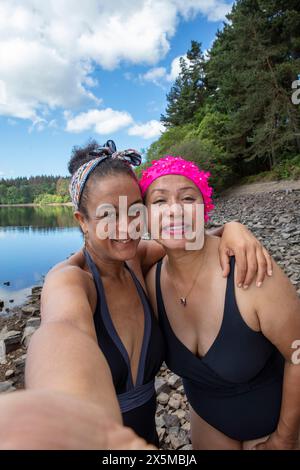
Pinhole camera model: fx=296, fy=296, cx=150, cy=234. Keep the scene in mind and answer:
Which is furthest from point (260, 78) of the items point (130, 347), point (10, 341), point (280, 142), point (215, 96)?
point (130, 347)

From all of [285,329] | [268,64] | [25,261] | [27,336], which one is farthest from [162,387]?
Result: [268,64]

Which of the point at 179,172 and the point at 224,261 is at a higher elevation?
the point at 179,172

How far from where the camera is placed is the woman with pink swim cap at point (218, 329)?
151 centimetres

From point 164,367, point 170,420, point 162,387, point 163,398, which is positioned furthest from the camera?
point 164,367

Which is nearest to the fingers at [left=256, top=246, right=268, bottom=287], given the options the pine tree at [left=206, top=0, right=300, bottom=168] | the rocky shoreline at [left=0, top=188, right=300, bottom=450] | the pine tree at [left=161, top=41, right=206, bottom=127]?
the rocky shoreline at [left=0, top=188, right=300, bottom=450]

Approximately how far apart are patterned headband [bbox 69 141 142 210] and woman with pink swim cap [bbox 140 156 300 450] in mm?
174

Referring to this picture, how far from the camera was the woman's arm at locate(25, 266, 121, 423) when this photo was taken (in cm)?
87

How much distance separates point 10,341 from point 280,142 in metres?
22.8

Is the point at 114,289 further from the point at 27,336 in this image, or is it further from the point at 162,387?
the point at 27,336

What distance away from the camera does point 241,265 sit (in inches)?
60.9

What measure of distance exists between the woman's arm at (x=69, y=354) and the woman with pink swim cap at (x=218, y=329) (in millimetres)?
655

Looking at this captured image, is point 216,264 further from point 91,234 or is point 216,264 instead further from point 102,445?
point 102,445

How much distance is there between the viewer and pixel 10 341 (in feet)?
20.3

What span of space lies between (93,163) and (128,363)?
3.88 feet
